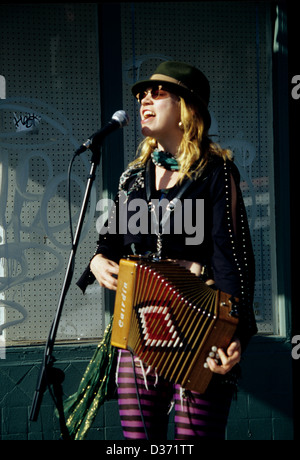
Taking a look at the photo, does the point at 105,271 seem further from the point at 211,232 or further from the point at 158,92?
the point at 158,92

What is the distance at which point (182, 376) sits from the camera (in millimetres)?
2252

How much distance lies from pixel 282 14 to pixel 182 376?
3.09 meters

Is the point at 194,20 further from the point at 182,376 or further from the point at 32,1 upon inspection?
the point at 182,376

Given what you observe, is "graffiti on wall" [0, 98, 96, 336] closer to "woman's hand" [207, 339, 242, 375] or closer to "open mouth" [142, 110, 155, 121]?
"open mouth" [142, 110, 155, 121]

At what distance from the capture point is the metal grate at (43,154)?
14.1 feet

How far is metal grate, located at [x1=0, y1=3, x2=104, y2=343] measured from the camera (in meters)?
4.30

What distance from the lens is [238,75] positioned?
14.6ft

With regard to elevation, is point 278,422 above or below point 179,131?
below

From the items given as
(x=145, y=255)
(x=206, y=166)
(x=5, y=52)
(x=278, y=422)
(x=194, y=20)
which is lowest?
(x=278, y=422)

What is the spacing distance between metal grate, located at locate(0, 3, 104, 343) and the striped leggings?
6.05ft

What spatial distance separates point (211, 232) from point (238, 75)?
7.57 ft

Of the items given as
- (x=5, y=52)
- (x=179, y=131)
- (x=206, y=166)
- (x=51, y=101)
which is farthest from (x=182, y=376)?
(x=5, y=52)

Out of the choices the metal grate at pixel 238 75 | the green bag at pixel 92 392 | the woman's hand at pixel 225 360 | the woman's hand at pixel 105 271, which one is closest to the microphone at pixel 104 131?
the woman's hand at pixel 105 271

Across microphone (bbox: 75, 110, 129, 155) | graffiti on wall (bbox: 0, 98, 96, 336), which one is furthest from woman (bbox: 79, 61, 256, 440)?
graffiti on wall (bbox: 0, 98, 96, 336)
